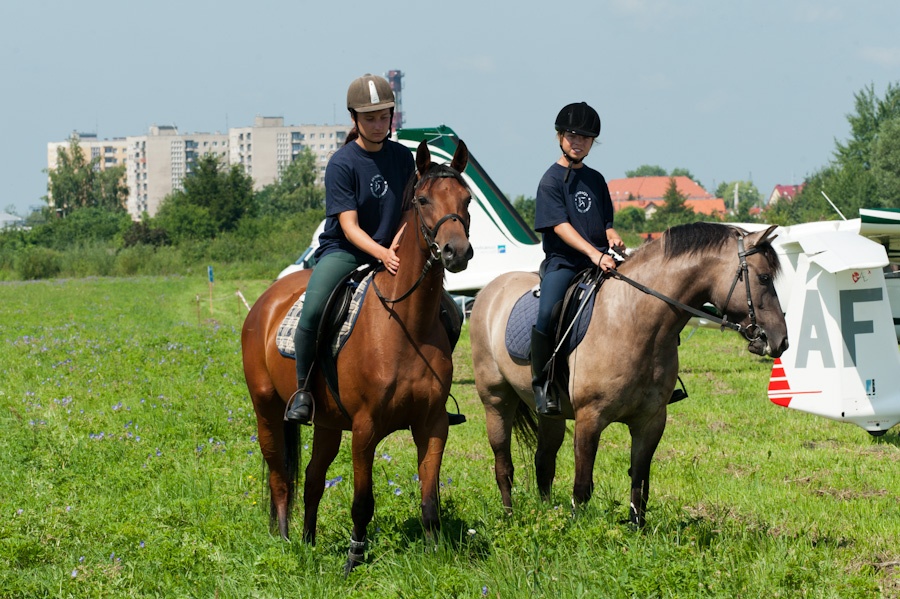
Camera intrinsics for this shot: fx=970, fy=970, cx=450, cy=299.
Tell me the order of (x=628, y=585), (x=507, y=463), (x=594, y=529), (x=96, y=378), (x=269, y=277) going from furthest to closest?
(x=269, y=277)
(x=96, y=378)
(x=507, y=463)
(x=594, y=529)
(x=628, y=585)

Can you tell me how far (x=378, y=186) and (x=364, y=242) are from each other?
442 mm

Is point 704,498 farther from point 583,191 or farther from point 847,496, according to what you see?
point 583,191

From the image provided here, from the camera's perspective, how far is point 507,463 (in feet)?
24.3

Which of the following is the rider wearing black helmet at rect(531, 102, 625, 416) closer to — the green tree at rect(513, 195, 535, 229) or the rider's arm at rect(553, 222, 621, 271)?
the rider's arm at rect(553, 222, 621, 271)

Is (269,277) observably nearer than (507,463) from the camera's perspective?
No

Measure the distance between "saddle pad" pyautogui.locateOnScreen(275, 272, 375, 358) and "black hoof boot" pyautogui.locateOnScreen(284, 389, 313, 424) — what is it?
0.85ft

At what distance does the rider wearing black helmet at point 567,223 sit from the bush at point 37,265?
194 feet

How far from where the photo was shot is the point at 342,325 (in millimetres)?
5777

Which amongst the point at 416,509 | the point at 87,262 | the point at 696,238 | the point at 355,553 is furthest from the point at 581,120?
the point at 87,262

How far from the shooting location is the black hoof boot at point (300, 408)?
19.1 ft

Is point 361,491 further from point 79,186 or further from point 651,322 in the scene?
point 79,186

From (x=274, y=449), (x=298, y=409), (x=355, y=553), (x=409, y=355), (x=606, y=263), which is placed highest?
(x=606, y=263)

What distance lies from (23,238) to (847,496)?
303 ft

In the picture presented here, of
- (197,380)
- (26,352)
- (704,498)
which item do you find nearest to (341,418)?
(704,498)
